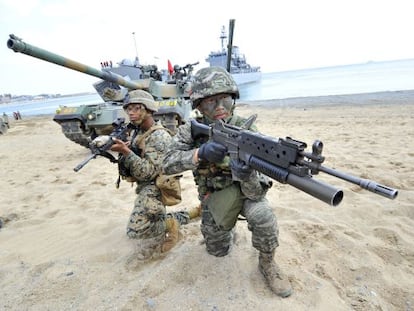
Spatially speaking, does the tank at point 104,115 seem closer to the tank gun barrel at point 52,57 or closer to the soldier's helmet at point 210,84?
the tank gun barrel at point 52,57

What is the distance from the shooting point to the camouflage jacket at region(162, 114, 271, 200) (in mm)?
2508

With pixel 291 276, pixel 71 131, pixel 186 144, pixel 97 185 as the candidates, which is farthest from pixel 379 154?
pixel 71 131

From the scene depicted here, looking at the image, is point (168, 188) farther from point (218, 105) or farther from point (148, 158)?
point (218, 105)

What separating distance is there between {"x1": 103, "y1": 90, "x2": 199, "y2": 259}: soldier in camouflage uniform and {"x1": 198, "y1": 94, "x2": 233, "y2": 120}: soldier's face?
0.69m

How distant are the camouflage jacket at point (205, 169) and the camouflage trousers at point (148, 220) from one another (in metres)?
0.54

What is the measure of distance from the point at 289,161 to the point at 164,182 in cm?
173

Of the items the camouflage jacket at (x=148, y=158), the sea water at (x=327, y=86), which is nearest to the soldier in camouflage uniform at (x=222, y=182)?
the camouflage jacket at (x=148, y=158)

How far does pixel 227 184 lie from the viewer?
2715mm

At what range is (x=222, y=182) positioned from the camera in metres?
2.73

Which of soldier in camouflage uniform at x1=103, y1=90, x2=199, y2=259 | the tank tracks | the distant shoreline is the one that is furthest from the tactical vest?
the distant shoreline

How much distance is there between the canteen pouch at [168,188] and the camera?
316 centimetres

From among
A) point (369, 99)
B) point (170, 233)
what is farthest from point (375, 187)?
point (369, 99)

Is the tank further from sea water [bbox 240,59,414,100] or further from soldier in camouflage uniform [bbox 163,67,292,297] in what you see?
sea water [bbox 240,59,414,100]

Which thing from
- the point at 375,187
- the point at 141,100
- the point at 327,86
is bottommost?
the point at 327,86
